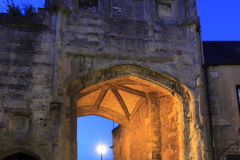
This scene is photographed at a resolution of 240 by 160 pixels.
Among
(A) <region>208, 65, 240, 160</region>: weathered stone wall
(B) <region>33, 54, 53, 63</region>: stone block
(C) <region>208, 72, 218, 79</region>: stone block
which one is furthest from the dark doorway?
(C) <region>208, 72, 218, 79</region>: stone block

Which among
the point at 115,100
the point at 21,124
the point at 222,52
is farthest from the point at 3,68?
the point at 222,52

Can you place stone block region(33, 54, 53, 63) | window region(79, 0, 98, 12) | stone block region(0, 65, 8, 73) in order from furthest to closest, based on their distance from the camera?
window region(79, 0, 98, 12)
stone block region(33, 54, 53, 63)
stone block region(0, 65, 8, 73)

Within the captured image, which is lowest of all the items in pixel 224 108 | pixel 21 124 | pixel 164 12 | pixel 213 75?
pixel 21 124

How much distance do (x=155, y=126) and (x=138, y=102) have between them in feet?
4.18

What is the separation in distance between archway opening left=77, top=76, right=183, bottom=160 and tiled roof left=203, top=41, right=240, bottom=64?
142 cm

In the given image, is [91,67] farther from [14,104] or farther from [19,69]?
[14,104]

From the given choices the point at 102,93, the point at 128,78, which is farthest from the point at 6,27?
the point at 102,93

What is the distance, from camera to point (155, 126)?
8.95 metres

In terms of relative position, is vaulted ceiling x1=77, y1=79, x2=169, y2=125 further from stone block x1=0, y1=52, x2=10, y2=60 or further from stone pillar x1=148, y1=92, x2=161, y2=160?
stone block x1=0, y1=52, x2=10, y2=60

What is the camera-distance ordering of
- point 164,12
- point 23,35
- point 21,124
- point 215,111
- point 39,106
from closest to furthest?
point 21,124
point 39,106
point 23,35
point 215,111
point 164,12

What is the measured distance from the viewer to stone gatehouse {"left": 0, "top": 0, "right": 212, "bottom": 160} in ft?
20.6

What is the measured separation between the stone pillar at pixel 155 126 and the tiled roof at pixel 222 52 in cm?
193

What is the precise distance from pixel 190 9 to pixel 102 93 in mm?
3598

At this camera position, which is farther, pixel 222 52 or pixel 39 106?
pixel 222 52
